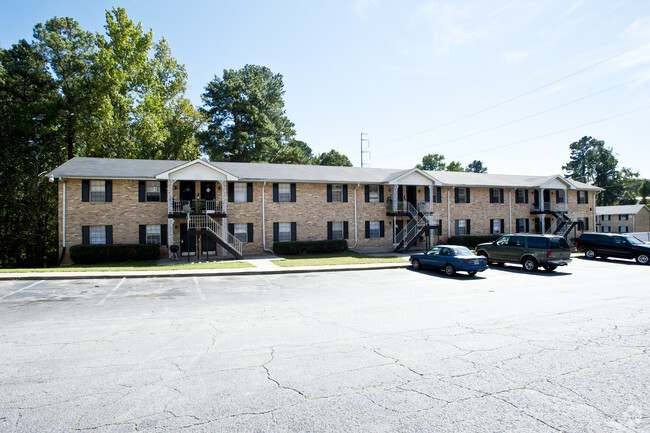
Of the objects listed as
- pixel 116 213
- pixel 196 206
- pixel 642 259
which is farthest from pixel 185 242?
pixel 642 259

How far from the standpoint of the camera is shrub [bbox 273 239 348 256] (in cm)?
2473

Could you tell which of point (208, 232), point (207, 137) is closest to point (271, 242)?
point (208, 232)

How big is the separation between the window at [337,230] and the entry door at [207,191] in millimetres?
8895

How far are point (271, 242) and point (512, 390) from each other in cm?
2180

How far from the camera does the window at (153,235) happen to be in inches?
926

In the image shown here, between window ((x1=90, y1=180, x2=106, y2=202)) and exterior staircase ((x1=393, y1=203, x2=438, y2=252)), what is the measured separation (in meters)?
20.1

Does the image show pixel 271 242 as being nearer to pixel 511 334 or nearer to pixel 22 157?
pixel 511 334

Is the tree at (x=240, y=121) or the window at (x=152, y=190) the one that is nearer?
the window at (x=152, y=190)

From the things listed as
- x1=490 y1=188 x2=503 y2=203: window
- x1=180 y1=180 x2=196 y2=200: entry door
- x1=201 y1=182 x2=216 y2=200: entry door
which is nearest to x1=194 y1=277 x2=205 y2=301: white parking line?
x1=201 y1=182 x2=216 y2=200: entry door

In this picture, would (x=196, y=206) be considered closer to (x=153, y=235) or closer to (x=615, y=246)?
(x=153, y=235)

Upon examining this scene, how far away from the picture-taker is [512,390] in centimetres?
480

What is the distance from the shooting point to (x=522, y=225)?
33719 millimetres

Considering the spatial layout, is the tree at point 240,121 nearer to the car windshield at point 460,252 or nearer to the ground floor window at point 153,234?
the ground floor window at point 153,234

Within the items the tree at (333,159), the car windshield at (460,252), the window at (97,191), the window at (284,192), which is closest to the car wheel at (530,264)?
the car windshield at (460,252)
